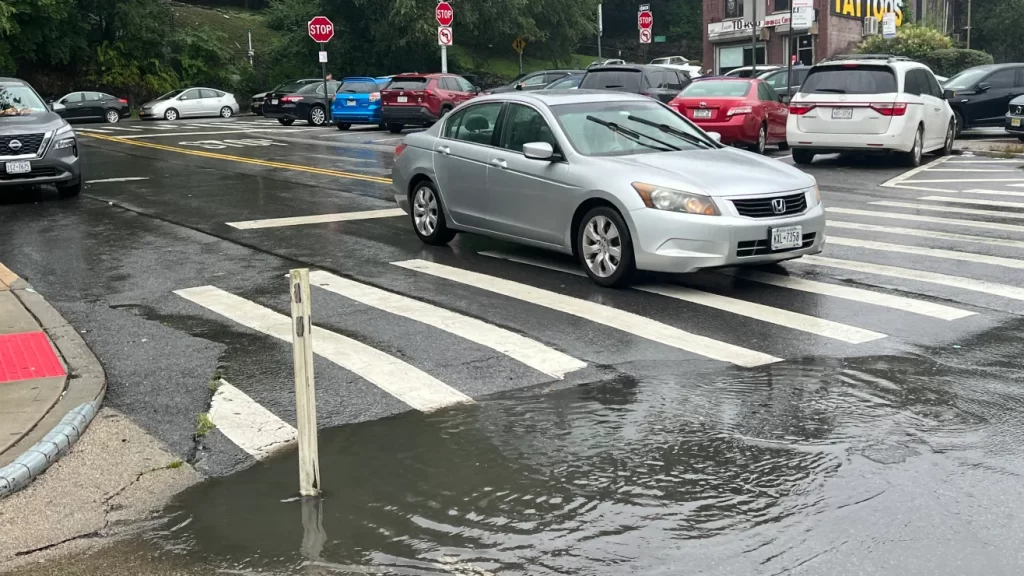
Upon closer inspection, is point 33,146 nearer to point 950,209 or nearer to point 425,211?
point 425,211

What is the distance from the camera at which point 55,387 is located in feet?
21.7

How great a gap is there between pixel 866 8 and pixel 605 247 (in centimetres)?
5858

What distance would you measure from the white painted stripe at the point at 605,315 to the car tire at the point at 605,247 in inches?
18.5

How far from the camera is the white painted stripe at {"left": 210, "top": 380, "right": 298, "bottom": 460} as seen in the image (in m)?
5.75

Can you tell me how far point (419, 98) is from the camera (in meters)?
29.4

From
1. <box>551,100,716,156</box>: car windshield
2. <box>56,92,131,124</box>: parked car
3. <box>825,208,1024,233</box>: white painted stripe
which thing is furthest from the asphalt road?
<box>56,92,131,124</box>: parked car

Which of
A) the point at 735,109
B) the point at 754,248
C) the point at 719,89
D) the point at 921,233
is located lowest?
the point at 921,233

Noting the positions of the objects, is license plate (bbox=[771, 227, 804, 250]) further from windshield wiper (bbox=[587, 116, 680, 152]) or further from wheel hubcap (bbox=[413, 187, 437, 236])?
wheel hubcap (bbox=[413, 187, 437, 236])

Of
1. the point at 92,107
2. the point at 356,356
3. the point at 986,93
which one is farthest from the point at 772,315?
the point at 92,107

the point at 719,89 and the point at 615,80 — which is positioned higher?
the point at 615,80

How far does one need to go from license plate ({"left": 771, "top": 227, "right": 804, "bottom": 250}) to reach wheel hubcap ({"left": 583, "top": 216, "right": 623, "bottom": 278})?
3.99 ft

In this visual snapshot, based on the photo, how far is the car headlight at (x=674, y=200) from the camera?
29.2 feet

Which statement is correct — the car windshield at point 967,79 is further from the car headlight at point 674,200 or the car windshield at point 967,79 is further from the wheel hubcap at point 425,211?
the car headlight at point 674,200

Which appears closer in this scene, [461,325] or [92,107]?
[461,325]
